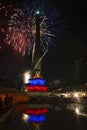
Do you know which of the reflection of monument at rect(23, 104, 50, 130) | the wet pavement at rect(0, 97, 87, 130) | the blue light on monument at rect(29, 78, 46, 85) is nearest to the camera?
the wet pavement at rect(0, 97, 87, 130)

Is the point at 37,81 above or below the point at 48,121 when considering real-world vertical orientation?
above

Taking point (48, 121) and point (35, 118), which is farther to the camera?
point (35, 118)

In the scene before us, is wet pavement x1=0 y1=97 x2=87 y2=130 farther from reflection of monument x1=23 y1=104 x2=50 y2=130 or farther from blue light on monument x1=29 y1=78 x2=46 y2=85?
blue light on monument x1=29 y1=78 x2=46 y2=85

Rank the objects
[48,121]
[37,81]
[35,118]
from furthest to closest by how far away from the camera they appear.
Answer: [37,81] → [35,118] → [48,121]

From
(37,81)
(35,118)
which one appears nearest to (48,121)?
(35,118)

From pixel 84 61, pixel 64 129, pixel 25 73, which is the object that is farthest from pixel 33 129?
pixel 84 61

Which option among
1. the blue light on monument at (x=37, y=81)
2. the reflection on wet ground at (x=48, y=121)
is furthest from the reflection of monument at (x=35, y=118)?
the blue light on monument at (x=37, y=81)

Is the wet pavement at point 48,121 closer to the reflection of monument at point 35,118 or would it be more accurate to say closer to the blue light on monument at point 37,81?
the reflection of monument at point 35,118

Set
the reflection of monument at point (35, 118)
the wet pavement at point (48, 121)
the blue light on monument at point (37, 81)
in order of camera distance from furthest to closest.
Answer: the blue light on monument at point (37, 81) < the reflection of monument at point (35, 118) < the wet pavement at point (48, 121)

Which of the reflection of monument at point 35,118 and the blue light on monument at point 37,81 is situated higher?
the blue light on monument at point 37,81

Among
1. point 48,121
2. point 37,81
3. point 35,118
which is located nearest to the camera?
point 48,121

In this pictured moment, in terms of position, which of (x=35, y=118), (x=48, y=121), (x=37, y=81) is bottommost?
(x=48, y=121)

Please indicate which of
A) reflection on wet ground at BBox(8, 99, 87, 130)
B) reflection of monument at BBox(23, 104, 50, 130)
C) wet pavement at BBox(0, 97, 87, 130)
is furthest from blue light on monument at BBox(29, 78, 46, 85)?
wet pavement at BBox(0, 97, 87, 130)

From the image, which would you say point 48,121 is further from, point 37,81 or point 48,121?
point 37,81
